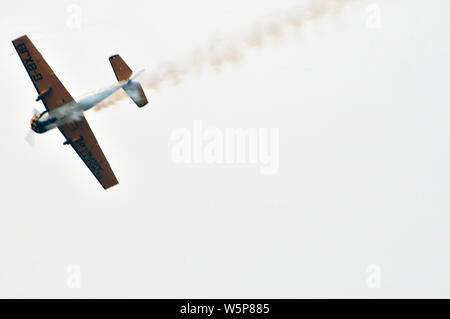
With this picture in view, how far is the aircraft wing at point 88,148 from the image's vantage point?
34875mm

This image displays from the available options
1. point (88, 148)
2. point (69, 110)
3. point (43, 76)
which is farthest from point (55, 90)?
point (88, 148)

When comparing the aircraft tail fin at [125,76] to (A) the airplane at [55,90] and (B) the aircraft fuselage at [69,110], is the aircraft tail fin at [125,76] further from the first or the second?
(B) the aircraft fuselage at [69,110]

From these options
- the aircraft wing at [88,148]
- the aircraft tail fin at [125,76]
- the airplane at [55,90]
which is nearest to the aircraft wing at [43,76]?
the airplane at [55,90]

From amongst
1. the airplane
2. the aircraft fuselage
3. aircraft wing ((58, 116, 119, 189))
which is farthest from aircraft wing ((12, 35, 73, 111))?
aircraft wing ((58, 116, 119, 189))

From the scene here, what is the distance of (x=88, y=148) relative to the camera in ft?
118

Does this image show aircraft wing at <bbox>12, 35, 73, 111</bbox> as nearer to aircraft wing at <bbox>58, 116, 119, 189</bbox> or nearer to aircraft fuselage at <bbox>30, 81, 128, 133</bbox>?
aircraft fuselage at <bbox>30, 81, 128, 133</bbox>

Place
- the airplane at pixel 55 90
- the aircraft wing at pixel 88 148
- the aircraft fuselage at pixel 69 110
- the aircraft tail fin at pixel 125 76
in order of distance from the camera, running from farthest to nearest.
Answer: the aircraft wing at pixel 88 148 → the aircraft tail fin at pixel 125 76 → the airplane at pixel 55 90 → the aircraft fuselage at pixel 69 110

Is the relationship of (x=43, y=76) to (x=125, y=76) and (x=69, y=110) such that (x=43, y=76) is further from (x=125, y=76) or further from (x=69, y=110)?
(x=125, y=76)

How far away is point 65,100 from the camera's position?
33.1 meters
